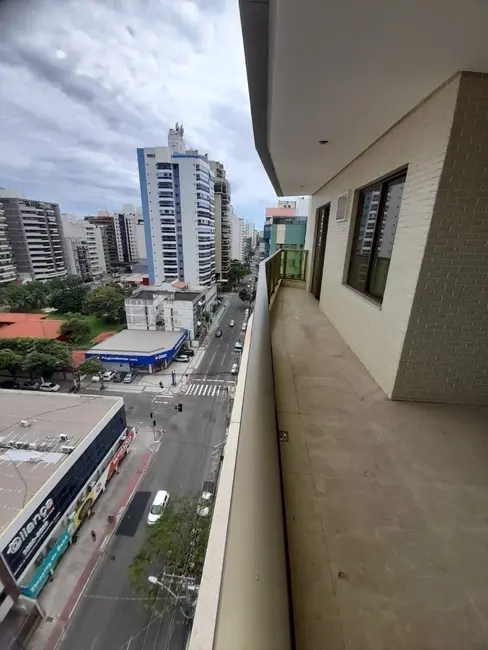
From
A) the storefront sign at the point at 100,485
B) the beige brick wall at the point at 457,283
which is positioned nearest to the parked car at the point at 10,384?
the storefront sign at the point at 100,485

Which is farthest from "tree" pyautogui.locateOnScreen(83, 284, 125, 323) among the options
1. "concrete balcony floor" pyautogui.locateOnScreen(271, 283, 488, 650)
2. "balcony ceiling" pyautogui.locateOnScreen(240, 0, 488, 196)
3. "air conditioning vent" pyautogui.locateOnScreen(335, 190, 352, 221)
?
"concrete balcony floor" pyautogui.locateOnScreen(271, 283, 488, 650)

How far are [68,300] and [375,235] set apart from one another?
1356 inches

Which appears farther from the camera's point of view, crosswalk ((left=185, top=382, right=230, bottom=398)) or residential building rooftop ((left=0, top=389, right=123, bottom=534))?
crosswalk ((left=185, top=382, right=230, bottom=398))

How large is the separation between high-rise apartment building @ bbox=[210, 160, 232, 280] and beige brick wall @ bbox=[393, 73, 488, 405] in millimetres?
40552

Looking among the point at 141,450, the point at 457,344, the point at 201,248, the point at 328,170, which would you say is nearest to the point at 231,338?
the point at 201,248

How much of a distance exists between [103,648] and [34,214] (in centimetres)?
4463

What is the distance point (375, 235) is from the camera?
355 centimetres

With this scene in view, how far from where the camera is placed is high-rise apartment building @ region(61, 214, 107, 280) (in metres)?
44.0

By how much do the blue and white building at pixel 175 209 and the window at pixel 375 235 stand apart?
27.5m

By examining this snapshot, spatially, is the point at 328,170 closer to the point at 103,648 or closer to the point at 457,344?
the point at 457,344

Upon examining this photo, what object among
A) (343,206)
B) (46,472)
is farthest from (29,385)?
(343,206)

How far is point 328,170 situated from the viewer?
184 inches

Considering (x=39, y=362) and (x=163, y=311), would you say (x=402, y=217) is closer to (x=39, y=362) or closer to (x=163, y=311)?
(x=39, y=362)

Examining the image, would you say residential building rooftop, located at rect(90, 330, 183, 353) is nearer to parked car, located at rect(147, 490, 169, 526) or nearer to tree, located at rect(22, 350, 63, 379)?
tree, located at rect(22, 350, 63, 379)
